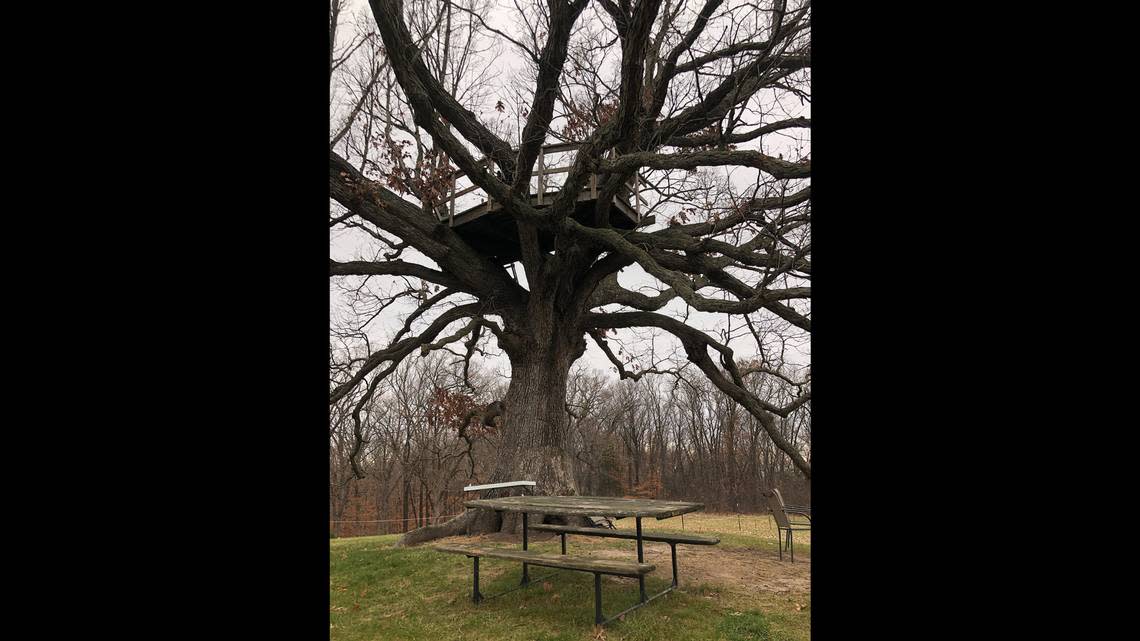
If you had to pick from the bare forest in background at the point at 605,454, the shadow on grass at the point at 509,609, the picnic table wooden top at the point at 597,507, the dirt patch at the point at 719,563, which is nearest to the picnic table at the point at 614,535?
the picnic table wooden top at the point at 597,507

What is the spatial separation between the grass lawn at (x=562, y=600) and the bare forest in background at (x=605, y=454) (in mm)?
11501

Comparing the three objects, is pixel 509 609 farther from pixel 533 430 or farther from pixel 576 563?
pixel 533 430

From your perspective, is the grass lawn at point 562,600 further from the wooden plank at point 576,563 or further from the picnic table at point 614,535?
the wooden plank at point 576,563

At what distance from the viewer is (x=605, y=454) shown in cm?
2088

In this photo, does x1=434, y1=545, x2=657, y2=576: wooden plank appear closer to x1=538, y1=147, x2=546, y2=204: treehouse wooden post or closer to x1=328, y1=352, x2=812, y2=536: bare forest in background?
x1=538, y1=147, x2=546, y2=204: treehouse wooden post

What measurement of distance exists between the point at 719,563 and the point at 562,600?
235 cm

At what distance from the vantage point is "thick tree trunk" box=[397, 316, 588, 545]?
877cm

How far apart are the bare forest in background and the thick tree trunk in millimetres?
9365

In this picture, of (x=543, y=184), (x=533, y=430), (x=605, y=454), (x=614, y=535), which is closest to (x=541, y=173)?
(x=543, y=184)
